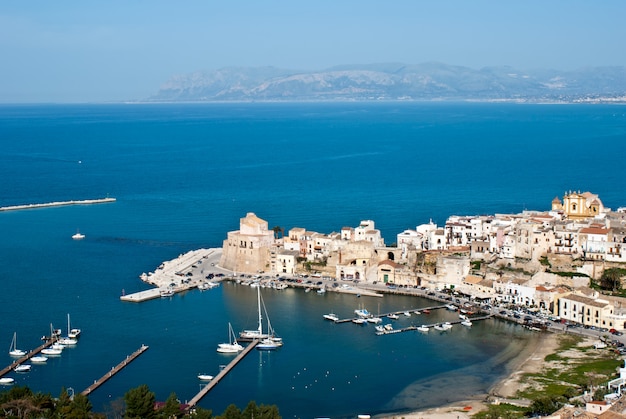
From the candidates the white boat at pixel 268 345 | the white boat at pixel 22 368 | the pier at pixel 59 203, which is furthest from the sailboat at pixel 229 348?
the pier at pixel 59 203

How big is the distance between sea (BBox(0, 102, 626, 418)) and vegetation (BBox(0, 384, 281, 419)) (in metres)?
2.88

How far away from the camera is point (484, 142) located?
127562 millimetres

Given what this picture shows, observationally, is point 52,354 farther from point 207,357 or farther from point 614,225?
point 614,225

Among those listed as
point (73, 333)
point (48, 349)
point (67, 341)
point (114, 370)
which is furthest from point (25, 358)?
point (114, 370)

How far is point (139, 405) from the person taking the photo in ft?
92.7

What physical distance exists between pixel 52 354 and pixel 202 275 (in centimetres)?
1393

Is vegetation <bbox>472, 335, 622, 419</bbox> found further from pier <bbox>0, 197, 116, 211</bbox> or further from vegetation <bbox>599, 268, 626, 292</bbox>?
pier <bbox>0, 197, 116, 211</bbox>

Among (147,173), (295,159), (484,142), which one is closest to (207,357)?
(147,173)

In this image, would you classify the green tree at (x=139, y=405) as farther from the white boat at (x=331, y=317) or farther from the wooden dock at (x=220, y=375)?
the white boat at (x=331, y=317)

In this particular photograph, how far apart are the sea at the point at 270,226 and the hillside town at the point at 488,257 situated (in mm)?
2705

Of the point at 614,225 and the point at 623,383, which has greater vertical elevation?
the point at 614,225

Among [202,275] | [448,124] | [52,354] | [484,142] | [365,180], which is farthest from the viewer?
[448,124]

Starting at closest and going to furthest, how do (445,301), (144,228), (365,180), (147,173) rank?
(445,301) < (144,228) < (365,180) < (147,173)

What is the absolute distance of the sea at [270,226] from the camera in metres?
34.4
